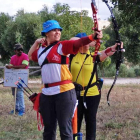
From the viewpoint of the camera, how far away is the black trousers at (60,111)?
141 inches

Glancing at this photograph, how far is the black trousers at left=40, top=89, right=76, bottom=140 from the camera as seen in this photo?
3.59m

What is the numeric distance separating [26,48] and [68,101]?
19798 millimetres

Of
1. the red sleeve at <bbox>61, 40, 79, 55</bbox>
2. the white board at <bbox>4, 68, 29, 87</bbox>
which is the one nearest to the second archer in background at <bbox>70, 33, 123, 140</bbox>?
the red sleeve at <bbox>61, 40, 79, 55</bbox>

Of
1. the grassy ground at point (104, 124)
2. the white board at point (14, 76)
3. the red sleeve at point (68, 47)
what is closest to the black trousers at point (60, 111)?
the red sleeve at point (68, 47)

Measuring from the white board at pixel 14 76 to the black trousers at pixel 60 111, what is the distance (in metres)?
3.72

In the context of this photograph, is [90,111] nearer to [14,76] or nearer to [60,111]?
[60,111]

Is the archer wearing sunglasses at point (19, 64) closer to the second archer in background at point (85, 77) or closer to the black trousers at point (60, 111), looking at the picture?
the second archer in background at point (85, 77)

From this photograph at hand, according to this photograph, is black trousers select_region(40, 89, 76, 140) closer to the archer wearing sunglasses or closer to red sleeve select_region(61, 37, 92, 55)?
red sleeve select_region(61, 37, 92, 55)

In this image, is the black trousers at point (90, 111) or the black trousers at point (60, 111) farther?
the black trousers at point (90, 111)

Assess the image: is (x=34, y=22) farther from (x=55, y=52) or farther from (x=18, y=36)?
(x=55, y=52)

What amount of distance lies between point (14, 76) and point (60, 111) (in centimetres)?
410

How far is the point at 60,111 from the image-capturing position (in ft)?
11.8

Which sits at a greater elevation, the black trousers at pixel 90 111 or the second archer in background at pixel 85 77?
the second archer in background at pixel 85 77

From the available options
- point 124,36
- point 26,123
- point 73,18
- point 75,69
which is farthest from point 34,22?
point 75,69
